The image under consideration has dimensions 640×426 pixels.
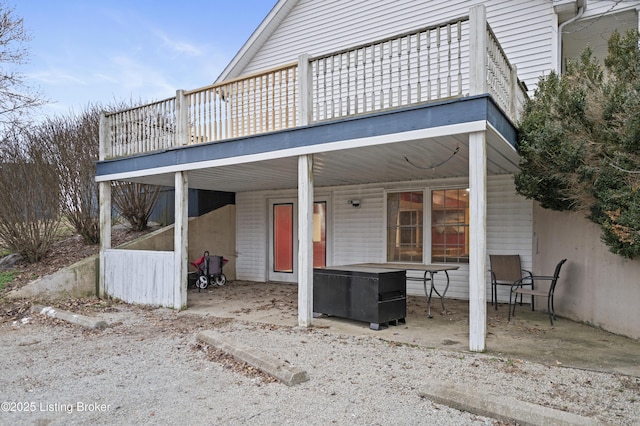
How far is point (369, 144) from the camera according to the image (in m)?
5.10

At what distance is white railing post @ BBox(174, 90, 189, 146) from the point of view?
710cm

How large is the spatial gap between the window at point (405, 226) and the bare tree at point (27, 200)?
678cm

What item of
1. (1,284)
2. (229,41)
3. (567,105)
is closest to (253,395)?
(567,105)

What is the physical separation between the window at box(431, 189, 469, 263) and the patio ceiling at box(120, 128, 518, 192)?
0.42 meters

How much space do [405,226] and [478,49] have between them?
4.56 meters

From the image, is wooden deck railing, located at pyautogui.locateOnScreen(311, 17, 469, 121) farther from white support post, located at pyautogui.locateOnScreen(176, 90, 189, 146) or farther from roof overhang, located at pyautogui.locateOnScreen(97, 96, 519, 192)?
white support post, located at pyautogui.locateOnScreen(176, 90, 189, 146)

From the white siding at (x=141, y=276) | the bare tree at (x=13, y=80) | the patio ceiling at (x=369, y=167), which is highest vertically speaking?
the bare tree at (x=13, y=80)

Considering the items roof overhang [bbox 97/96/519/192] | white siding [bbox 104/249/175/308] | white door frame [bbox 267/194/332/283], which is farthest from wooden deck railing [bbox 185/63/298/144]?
white door frame [bbox 267/194/332/283]

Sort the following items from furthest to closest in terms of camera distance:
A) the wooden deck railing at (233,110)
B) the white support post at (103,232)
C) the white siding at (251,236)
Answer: the white siding at (251,236) < the white support post at (103,232) < the wooden deck railing at (233,110)

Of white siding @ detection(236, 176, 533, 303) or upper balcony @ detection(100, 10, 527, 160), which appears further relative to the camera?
white siding @ detection(236, 176, 533, 303)

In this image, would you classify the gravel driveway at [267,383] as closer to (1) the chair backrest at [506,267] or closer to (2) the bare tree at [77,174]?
(1) the chair backrest at [506,267]

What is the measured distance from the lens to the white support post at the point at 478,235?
4383 millimetres

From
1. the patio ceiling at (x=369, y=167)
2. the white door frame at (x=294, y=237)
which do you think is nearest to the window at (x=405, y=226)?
the patio ceiling at (x=369, y=167)

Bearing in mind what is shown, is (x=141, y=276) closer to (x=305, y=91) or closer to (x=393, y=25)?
(x=305, y=91)
